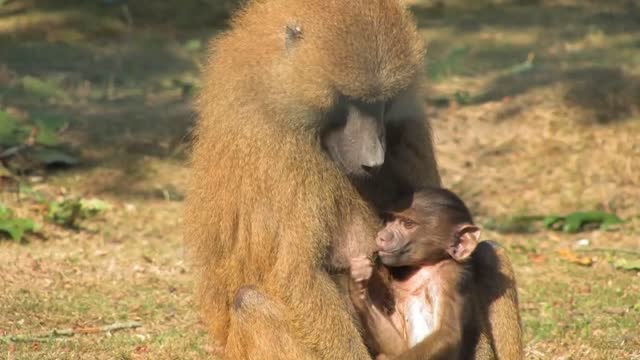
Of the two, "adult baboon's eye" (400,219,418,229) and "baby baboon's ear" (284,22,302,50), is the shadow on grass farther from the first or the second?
"baby baboon's ear" (284,22,302,50)

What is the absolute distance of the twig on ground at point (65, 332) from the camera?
7125 mm

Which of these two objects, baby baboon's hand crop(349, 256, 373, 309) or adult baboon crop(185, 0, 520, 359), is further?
baby baboon's hand crop(349, 256, 373, 309)

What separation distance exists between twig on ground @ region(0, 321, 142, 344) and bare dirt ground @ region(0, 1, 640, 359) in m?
0.04

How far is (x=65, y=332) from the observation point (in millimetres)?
7336

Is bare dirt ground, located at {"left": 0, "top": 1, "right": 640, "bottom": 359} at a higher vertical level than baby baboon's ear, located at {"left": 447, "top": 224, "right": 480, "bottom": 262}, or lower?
lower

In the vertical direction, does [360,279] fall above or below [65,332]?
above

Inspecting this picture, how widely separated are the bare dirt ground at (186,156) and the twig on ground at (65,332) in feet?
0.12

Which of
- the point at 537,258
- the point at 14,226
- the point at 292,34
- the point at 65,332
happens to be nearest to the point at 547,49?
the point at 537,258

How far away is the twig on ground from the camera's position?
23.4 ft

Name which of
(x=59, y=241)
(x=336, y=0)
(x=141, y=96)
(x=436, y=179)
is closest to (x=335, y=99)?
(x=336, y=0)

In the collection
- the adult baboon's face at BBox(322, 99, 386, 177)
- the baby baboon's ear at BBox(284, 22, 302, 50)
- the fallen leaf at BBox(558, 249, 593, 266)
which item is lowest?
the fallen leaf at BBox(558, 249, 593, 266)

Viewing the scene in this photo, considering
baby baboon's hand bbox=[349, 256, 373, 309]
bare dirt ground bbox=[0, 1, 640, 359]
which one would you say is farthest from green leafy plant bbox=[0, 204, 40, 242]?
baby baboon's hand bbox=[349, 256, 373, 309]

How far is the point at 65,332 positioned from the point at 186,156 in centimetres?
349

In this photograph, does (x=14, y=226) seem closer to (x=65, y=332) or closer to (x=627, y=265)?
(x=65, y=332)
